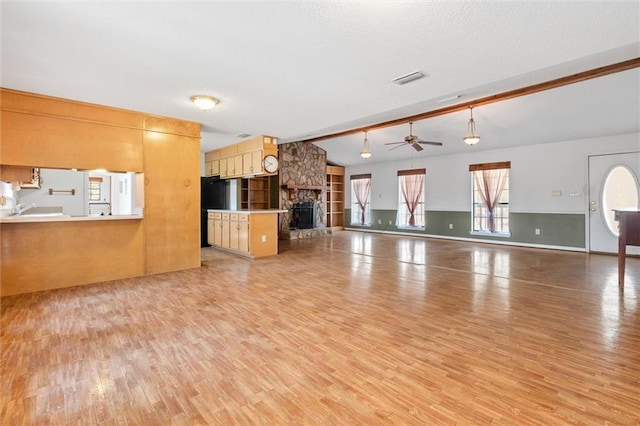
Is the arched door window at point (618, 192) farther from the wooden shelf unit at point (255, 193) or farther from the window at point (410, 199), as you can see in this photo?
the wooden shelf unit at point (255, 193)

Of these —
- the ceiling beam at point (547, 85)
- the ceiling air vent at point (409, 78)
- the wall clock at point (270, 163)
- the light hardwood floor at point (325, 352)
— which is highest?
the ceiling beam at point (547, 85)

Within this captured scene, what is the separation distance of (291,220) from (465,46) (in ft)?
24.7

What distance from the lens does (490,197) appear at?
825 cm

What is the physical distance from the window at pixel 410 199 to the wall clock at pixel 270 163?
503 cm

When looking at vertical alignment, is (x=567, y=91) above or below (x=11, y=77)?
above

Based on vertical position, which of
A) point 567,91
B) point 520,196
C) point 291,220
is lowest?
point 291,220

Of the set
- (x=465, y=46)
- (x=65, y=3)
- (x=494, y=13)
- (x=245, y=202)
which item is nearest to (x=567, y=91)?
(x=465, y=46)

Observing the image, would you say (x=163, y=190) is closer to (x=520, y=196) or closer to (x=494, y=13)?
(x=494, y=13)

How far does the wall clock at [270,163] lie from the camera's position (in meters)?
6.61

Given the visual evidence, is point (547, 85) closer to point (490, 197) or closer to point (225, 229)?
point (490, 197)

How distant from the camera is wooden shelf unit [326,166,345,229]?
11.8 metres

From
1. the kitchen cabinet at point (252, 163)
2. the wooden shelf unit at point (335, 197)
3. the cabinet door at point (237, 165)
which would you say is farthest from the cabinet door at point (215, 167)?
the wooden shelf unit at point (335, 197)

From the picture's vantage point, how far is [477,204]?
8.55 metres

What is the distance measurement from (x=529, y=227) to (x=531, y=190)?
3.04 ft
